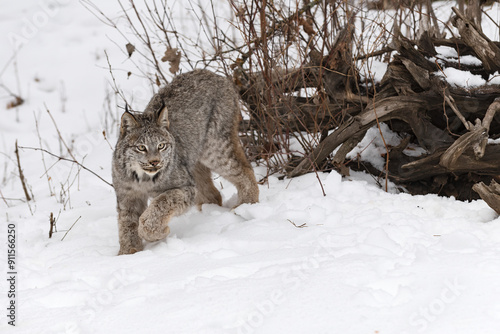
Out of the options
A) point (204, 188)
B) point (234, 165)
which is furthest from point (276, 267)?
point (204, 188)

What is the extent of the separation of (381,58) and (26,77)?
710 cm

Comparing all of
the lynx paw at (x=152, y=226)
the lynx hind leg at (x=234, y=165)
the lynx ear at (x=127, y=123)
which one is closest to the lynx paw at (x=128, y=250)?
the lynx paw at (x=152, y=226)

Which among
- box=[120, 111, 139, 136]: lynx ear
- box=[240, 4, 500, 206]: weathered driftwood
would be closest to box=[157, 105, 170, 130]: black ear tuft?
box=[120, 111, 139, 136]: lynx ear

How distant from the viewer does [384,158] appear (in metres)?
5.63

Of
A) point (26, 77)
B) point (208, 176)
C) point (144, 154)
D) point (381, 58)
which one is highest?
point (26, 77)

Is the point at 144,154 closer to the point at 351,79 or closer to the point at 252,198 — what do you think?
the point at 252,198

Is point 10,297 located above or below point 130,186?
below

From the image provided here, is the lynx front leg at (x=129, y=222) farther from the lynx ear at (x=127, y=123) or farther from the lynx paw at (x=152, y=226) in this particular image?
the lynx ear at (x=127, y=123)

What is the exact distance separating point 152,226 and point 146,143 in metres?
0.64

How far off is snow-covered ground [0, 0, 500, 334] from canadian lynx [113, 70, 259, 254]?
20 centimetres

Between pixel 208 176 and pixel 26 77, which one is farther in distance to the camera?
pixel 26 77

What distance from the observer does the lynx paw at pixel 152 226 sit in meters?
4.39

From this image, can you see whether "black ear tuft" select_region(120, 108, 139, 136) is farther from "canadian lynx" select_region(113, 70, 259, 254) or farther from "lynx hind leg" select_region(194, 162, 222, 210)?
"lynx hind leg" select_region(194, 162, 222, 210)

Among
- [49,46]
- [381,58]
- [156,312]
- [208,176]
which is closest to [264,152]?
[208,176]
